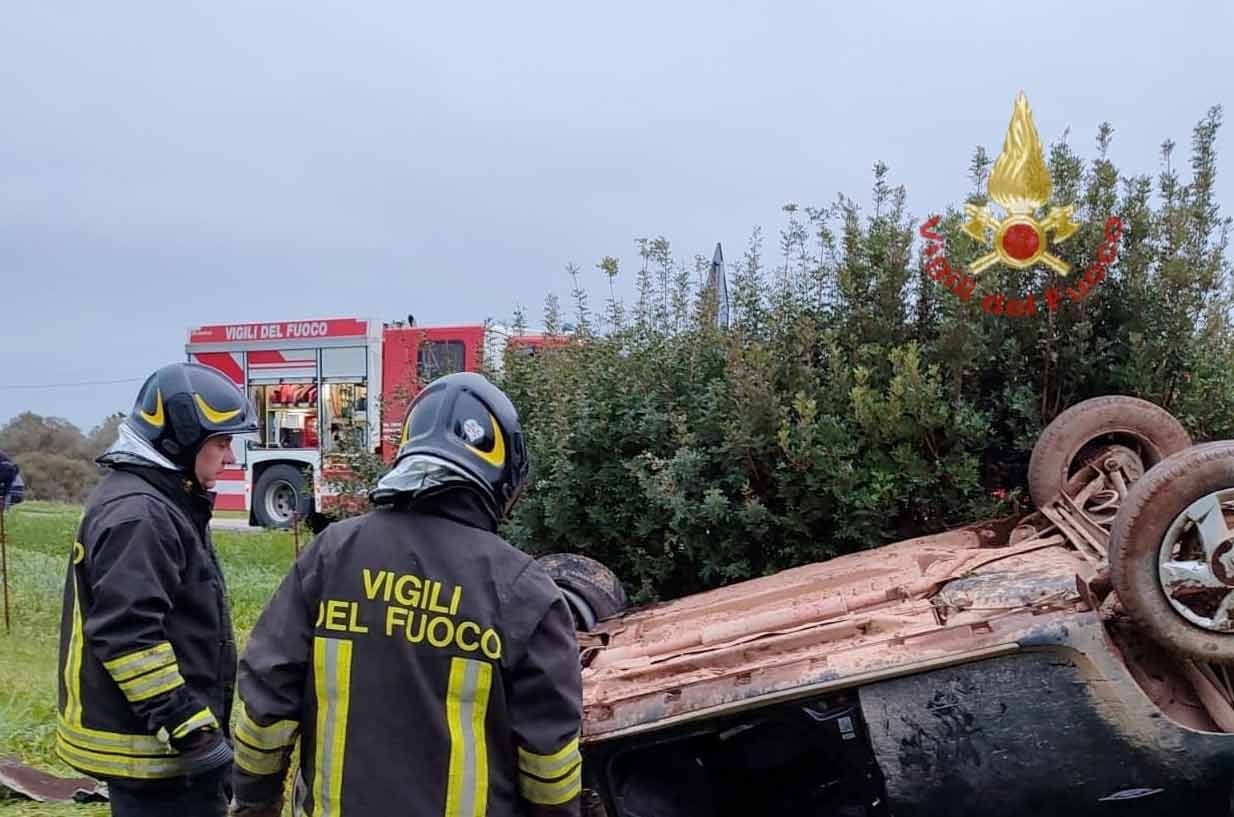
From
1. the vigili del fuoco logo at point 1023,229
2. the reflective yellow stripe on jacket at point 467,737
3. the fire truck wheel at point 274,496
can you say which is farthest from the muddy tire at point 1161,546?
the fire truck wheel at point 274,496

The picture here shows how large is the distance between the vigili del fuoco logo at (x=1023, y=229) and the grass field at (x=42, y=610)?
447cm

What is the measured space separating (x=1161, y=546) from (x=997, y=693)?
0.57m

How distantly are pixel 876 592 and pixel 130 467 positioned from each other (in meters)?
2.27

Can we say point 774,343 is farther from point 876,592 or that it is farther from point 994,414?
point 876,592

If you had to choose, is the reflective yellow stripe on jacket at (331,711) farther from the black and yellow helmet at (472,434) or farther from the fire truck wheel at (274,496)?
the fire truck wheel at (274,496)

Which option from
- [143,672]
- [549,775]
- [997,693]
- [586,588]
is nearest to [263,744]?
[549,775]

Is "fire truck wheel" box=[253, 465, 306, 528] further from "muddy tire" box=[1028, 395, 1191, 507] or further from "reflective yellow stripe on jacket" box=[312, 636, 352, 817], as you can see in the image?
"reflective yellow stripe on jacket" box=[312, 636, 352, 817]

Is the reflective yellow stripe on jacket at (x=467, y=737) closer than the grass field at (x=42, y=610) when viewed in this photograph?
Yes

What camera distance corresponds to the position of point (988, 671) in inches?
105

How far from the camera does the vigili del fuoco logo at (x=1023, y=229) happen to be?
4590 millimetres

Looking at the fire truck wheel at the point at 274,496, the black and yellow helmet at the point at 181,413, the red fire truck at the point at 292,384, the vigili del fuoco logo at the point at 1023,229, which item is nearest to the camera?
the black and yellow helmet at the point at 181,413

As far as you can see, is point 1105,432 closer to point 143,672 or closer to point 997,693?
point 997,693

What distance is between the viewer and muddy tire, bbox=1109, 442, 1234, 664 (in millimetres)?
2660

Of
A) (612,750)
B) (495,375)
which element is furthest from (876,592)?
(495,375)
